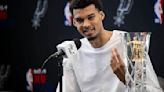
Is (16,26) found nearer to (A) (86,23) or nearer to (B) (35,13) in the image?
(B) (35,13)

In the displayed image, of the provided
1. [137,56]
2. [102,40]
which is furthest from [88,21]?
[137,56]

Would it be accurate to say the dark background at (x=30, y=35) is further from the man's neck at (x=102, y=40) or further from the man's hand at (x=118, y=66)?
the man's hand at (x=118, y=66)

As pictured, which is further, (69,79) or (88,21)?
(69,79)

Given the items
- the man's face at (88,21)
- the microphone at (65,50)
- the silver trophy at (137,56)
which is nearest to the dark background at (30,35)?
the man's face at (88,21)

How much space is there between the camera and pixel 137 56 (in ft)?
3.45

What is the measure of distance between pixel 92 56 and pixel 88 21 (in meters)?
0.23

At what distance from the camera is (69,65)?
65.7 inches

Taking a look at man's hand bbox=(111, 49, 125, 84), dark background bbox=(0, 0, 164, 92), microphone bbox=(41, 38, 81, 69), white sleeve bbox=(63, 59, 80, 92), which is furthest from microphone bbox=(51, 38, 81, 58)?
dark background bbox=(0, 0, 164, 92)

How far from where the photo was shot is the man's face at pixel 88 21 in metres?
1.52

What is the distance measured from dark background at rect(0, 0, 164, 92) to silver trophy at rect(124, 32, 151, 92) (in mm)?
1635

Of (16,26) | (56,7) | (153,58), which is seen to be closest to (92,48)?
(153,58)

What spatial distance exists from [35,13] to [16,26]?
0.72ft

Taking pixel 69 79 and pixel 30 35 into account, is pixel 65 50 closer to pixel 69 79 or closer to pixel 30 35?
pixel 69 79

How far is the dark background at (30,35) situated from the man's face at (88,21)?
1152mm
